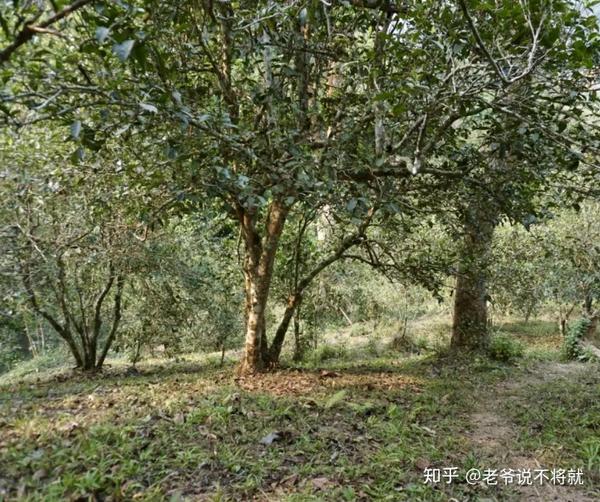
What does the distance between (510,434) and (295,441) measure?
6.74 ft

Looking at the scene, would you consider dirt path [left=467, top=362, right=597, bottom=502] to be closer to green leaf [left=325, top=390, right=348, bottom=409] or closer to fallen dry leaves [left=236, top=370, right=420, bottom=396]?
fallen dry leaves [left=236, top=370, right=420, bottom=396]

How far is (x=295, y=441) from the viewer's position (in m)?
3.60

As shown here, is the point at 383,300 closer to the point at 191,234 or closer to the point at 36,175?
the point at 191,234

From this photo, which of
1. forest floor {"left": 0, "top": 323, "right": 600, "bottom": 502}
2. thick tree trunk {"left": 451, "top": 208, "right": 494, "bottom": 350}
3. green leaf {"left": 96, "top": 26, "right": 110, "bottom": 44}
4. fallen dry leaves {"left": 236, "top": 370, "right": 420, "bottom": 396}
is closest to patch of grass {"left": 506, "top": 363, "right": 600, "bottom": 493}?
forest floor {"left": 0, "top": 323, "right": 600, "bottom": 502}

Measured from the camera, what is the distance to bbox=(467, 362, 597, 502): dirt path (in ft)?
9.88

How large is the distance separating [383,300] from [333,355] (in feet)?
12.1

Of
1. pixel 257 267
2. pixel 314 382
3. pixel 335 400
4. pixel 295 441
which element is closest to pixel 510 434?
pixel 335 400

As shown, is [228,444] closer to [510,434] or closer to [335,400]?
[335,400]

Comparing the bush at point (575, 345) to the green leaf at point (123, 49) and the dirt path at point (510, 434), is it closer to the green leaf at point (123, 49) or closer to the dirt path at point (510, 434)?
the dirt path at point (510, 434)

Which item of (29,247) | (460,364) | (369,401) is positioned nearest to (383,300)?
(460,364)

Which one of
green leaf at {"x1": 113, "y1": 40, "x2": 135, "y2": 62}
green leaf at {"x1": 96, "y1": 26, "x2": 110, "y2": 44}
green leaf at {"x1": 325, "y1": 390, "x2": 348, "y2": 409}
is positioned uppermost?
green leaf at {"x1": 96, "y1": 26, "x2": 110, "y2": 44}

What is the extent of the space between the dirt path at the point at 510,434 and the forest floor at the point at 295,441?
0.02 metres

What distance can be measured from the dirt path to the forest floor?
0.02 meters

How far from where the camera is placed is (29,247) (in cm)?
577
